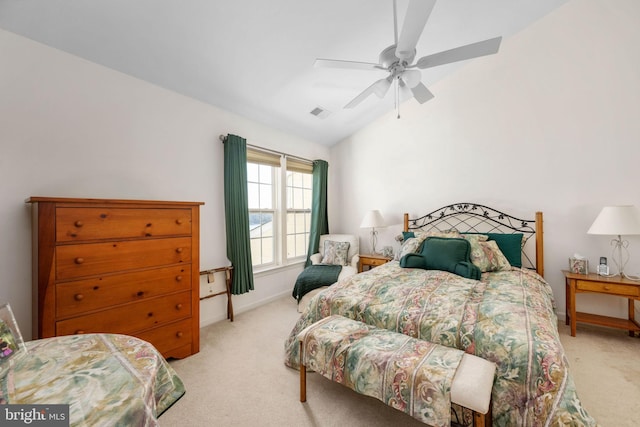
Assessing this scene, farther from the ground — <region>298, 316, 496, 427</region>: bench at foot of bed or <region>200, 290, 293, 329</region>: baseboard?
<region>298, 316, 496, 427</region>: bench at foot of bed

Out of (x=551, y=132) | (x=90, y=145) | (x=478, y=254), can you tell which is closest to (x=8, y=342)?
(x=90, y=145)

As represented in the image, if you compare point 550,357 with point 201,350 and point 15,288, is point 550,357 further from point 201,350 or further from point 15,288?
point 15,288

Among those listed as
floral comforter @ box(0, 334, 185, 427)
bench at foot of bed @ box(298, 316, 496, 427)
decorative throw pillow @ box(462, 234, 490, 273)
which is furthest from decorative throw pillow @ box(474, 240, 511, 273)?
floral comforter @ box(0, 334, 185, 427)

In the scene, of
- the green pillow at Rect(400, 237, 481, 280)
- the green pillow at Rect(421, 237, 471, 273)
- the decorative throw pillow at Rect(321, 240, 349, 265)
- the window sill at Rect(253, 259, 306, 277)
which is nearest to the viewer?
the green pillow at Rect(400, 237, 481, 280)

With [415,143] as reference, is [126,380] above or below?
below

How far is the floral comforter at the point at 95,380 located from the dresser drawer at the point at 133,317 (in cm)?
109

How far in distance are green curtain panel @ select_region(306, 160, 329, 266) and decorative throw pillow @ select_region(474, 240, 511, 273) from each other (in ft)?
7.64

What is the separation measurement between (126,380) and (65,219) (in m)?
1.54

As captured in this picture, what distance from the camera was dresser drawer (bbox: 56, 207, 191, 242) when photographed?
1.68 m

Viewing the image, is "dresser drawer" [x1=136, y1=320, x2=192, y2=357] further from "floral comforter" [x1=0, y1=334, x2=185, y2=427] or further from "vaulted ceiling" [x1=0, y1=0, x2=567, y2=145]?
"vaulted ceiling" [x1=0, y1=0, x2=567, y2=145]

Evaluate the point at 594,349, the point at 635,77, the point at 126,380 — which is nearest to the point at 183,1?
the point at 126,380

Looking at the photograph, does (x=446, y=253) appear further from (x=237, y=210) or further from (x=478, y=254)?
(x=237, y=210)

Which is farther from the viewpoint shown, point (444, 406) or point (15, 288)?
point (15, 288)

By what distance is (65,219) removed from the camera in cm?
167
